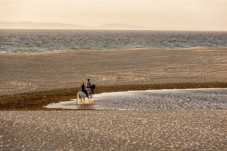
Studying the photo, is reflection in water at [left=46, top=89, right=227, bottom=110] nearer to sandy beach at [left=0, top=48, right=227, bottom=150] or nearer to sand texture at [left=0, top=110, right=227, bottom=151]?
sandy beach at [left=0, top=48, right=227, bottom=150]

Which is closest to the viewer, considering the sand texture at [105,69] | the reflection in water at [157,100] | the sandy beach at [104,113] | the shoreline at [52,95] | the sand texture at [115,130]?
the sand texture at [115,130]

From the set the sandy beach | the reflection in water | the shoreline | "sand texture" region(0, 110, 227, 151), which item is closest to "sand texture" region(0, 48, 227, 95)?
the sandy beach

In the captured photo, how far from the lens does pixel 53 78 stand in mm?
43031

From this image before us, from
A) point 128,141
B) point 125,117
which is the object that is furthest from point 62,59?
point 128,141

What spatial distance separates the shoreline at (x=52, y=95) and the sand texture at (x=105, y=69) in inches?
77.3

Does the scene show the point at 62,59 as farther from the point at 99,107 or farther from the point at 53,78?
the point at 99,107

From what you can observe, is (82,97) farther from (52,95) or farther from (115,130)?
(115,130)

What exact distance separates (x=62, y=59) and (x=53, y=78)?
804 inches

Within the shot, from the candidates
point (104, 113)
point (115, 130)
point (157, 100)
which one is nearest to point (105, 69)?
point (157, 100)

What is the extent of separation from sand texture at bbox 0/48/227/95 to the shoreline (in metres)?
1.96

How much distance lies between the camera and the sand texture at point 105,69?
40.4 metres

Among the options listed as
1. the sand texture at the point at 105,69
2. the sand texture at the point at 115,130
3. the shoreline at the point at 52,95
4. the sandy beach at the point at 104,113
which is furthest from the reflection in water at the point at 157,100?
the sand texture at the point at 105,69

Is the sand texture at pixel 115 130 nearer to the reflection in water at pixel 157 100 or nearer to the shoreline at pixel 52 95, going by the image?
the reflection in water at pixel 157 100

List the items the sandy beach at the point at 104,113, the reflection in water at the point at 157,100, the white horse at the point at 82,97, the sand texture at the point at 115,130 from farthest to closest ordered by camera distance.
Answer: the white horse at the point at 82,97 → the reflection in water at the point at 157,100 → the sandy beach at the point at 104,113 → the sand texture at the point at 115,130
